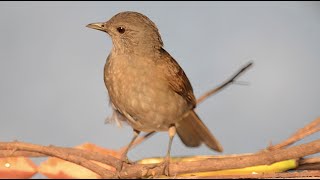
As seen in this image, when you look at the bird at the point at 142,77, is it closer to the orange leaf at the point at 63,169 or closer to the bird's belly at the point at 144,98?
the bird's belly at the point at 144,98

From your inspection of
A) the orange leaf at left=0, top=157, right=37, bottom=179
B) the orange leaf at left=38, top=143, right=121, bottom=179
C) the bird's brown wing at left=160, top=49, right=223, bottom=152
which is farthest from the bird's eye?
the orange leaf at left=0, top=157, right=37, bottom=179

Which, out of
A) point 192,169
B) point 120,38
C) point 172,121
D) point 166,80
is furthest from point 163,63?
point 192,169

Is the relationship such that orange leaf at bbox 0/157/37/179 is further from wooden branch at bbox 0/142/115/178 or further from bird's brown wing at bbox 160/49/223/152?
bird's brown wing at bbox 160/49/223/152

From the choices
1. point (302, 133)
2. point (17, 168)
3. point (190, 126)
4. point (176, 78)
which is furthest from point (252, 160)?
point (190, 126)

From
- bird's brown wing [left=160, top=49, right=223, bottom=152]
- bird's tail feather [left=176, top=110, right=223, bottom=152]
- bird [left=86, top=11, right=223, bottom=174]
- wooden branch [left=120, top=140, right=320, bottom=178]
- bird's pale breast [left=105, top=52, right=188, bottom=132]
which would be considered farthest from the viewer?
bird's tail feather [left=176, top=110, right=223, bottom=152]

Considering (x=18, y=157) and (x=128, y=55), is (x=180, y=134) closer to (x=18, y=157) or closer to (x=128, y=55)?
(x=128, y=55)
